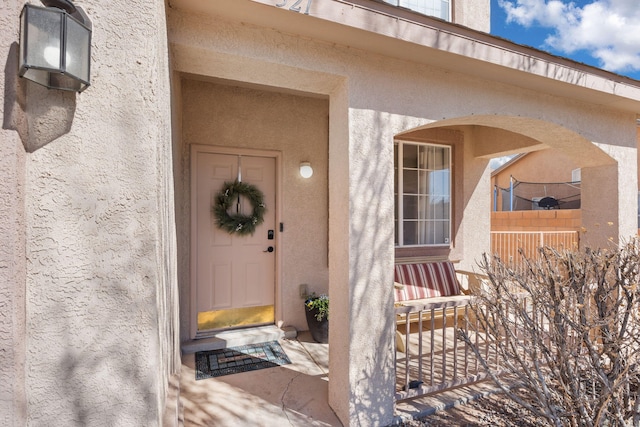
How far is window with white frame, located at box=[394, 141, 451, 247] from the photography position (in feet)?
18.1

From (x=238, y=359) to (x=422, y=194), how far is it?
4089 millimetres

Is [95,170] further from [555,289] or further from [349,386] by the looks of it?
[555,289]

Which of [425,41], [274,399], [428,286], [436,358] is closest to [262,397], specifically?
[274,399]

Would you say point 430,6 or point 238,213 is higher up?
point 430,6

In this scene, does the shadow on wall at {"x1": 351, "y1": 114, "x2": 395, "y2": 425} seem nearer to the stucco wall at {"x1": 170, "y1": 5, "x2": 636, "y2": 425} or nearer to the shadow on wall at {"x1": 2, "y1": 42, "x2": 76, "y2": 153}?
the stucco wall at {"x1": 170, "y1": 5, "x2": 636, "y2": 425}

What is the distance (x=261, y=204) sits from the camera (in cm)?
460

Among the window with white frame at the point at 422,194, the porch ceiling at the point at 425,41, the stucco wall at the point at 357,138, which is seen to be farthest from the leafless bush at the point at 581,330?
the window with white frame at the point at 422,194

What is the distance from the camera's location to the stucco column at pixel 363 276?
8.87ft

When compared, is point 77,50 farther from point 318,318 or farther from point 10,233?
point 318,318

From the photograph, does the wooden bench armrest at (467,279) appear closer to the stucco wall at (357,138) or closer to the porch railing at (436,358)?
the porch railing at (436,358)

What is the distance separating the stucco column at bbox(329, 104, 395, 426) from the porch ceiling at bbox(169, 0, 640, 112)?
0.67 metres

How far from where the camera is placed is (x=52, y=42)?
1.41m

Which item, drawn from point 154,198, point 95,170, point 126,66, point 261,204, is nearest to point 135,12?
point 126,66

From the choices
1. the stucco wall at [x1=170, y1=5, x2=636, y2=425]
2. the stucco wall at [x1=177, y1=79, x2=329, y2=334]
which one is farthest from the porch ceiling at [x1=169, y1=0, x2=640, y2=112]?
the stucco wall at [x1=177, y1=79, x2=329, y2=334]
